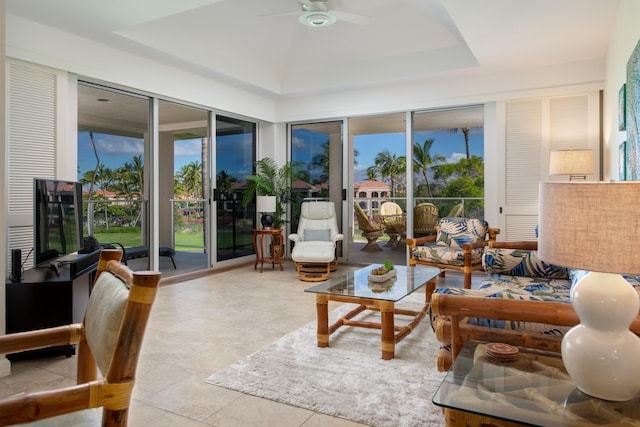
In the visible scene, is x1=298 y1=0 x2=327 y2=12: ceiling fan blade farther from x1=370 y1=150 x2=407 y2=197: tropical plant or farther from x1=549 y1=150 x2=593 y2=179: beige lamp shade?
x1=370 y1=150 x2=407 y2=197: tropical plant

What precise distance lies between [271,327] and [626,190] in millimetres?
2799

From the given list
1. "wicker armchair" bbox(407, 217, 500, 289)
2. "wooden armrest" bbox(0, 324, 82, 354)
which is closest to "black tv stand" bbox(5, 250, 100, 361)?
"wooden armrest" bbox(0, 324, 82, 354)

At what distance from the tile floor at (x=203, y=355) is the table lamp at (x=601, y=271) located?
1.12 meters

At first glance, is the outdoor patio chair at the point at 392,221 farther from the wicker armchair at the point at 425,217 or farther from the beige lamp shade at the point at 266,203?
the beige lamp shade at the point at 266,203

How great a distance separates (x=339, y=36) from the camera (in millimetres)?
5758

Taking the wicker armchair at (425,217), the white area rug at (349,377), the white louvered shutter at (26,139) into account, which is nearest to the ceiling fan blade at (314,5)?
the white louvered shutter at (26,139)

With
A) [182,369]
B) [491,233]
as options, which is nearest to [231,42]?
[491,233]

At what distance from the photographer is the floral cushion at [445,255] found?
4.56 metres

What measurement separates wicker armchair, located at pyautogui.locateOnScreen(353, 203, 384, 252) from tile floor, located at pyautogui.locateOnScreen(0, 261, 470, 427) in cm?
270

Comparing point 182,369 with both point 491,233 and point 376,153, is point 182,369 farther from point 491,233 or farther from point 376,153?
point 376,153

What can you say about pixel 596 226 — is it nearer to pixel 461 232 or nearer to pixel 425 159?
pixel 461 232

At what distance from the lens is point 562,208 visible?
4.08 feet

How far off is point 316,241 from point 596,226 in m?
4.97

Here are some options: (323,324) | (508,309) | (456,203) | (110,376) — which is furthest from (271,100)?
(110,376)
